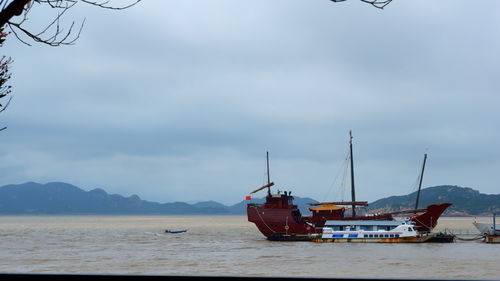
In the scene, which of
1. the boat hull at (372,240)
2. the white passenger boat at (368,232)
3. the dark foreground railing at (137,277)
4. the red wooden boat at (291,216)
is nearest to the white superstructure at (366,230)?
the white passenger boat at (368,232)

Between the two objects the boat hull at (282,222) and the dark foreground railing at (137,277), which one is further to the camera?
the boat hull at (282,222)

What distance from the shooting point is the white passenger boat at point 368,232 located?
54188mm

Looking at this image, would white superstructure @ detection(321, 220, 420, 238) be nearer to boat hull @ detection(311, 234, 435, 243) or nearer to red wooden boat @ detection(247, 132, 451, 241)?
boat hull @ detection(311, 234, 435, 243)

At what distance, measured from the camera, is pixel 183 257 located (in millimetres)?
45188

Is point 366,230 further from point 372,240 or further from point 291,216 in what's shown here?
point 291,216

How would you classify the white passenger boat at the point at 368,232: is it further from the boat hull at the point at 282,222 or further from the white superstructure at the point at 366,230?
the boat hull at the point at 282,222

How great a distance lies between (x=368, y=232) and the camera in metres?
54.4

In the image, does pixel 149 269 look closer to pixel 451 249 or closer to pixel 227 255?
pixel 227 255

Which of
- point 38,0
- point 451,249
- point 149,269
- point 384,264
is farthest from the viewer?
point 451,249

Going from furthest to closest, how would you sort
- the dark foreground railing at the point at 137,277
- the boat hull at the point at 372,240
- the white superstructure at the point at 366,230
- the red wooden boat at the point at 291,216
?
the red wooden boat at the point at 291,216 < the white superstructure at the point at 366,230 < the boat hull at the point at 372,240 < the dark foreground railing at the point at 137,277

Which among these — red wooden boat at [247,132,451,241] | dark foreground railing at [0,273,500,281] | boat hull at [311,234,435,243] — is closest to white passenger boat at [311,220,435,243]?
boat hull at [311,234,435,243]

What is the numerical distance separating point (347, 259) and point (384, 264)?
3830 millimetres

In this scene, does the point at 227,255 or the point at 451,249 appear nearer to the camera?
the point at 227,255

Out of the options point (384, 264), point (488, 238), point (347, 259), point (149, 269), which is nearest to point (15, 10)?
point (149, 269)
